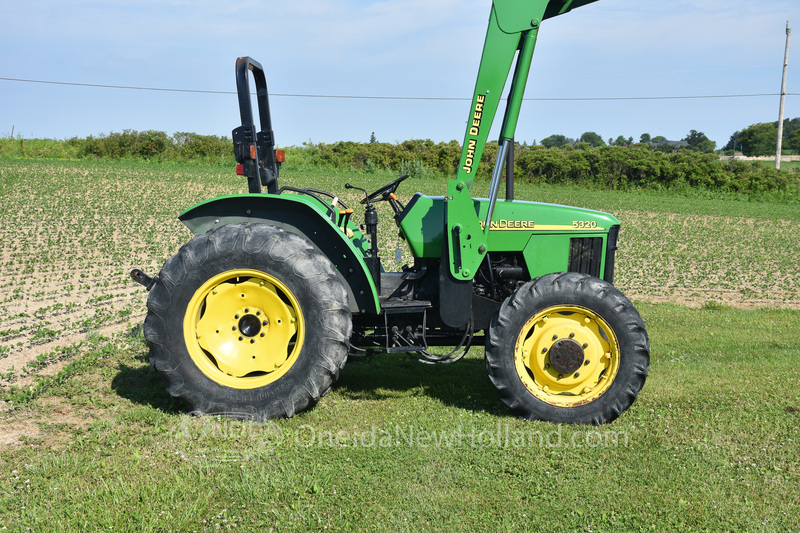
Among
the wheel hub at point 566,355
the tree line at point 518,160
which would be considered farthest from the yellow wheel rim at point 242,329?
the tree line at point 518,160

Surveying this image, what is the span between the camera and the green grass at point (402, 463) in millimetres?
3572

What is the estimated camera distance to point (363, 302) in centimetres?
507

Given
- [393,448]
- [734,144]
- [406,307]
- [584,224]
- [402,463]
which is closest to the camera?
[402,463]

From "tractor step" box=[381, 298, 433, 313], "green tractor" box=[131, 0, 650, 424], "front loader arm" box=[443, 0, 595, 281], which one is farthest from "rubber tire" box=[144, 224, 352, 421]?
"front loader arm" box=[443, 0, 595, 281]

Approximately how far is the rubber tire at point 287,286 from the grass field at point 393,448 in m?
0.18

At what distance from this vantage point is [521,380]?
15.7ft

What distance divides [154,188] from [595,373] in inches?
742

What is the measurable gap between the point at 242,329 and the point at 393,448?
4.56 ft

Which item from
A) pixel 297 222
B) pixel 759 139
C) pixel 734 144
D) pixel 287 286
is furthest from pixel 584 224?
pixel 734 144

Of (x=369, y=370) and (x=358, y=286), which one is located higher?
(x=358, y=286)

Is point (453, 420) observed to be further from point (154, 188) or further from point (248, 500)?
point (154, 188)

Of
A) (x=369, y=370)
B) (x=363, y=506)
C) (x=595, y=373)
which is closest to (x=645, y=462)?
(x=595, y=373)

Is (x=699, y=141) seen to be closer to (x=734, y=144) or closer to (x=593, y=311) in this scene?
(x=734, y=144)

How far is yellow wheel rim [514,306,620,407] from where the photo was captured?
4758mm
